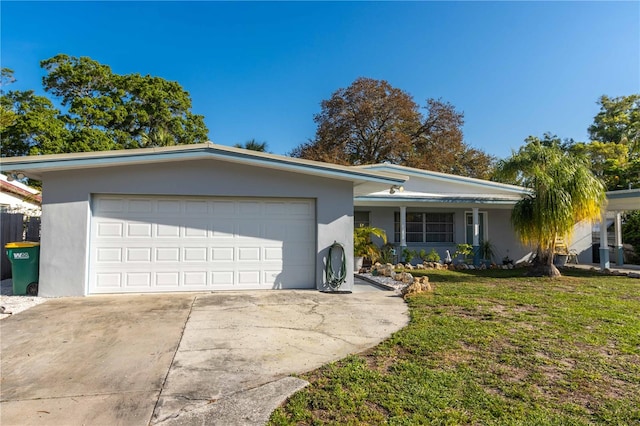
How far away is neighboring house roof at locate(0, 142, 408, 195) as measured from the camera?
703 cm

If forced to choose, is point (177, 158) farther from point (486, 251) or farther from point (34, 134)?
point (34, 134)

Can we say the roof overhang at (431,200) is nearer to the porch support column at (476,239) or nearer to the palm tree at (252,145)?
the porch support column at (476,239)

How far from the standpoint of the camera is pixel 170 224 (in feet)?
26.6

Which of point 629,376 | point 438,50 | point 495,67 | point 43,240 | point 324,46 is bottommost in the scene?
point 629,376

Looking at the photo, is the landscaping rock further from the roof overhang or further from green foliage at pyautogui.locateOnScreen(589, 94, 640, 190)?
green foliage at pyautogui.locateOnScreen(589, 94, 640, 190)

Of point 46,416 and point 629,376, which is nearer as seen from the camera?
point 46,416

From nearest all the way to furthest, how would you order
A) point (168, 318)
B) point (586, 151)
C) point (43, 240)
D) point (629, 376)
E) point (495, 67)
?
point (629, 376) < point (168, 318) < point (43, 240) < point (495, 67) < point (586, 151)

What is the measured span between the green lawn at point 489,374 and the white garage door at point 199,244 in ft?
10.8

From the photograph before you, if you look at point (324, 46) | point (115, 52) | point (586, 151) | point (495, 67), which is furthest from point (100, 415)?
point (586, 151)

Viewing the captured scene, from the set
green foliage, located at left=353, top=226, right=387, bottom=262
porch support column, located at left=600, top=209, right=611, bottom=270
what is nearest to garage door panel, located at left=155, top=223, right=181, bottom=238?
green foliage, located at left=353, top=226, right=387, bottom=262

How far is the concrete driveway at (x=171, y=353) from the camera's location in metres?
3.07

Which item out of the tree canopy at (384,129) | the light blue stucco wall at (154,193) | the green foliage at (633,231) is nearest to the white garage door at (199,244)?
the light blue stucco wall at (154,193)

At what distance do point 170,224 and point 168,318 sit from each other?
2.73 m

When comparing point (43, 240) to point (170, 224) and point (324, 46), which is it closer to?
point (170, 224)
